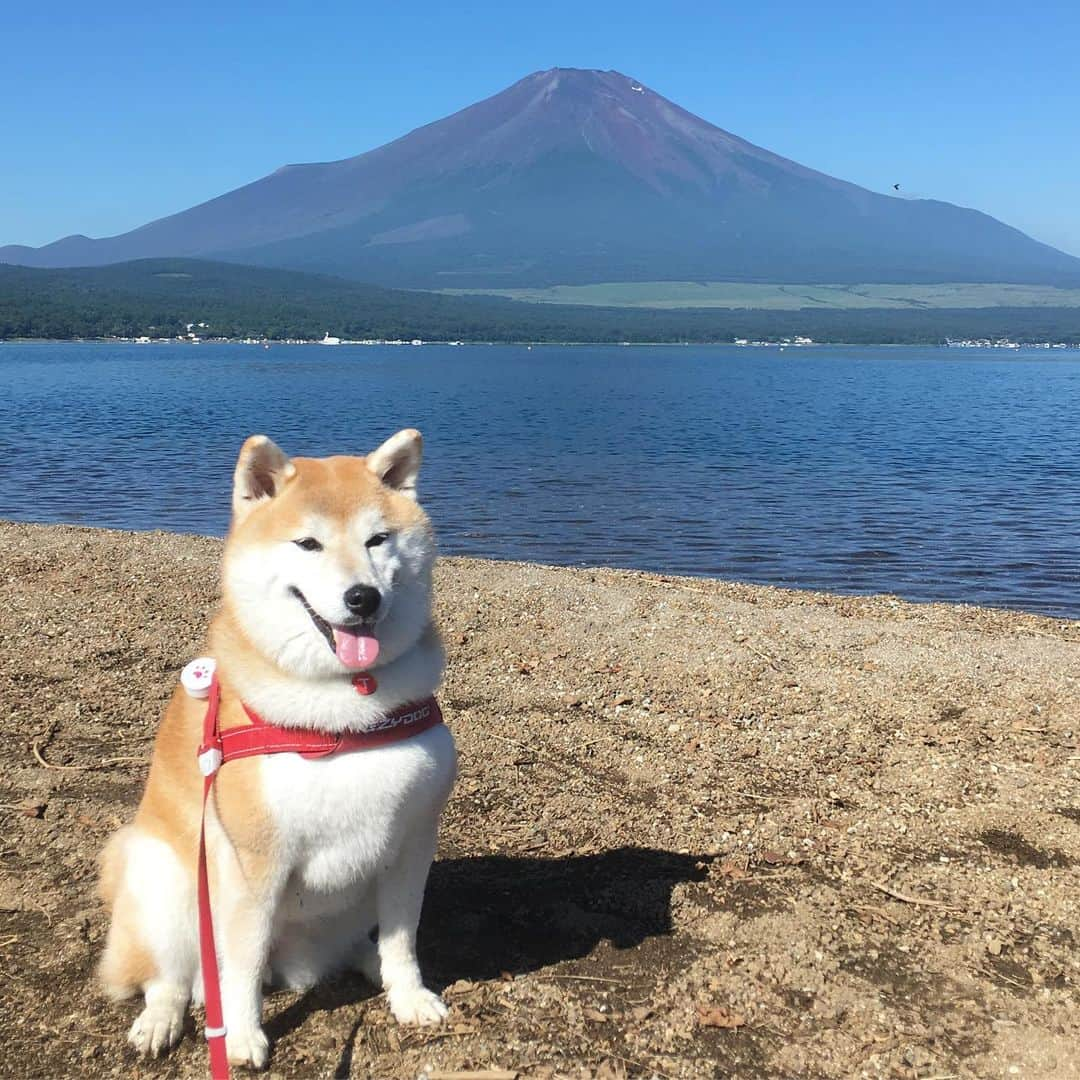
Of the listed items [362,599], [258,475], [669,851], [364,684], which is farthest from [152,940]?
[669,851]

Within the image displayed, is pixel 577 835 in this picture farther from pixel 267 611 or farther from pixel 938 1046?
pixel 267 611

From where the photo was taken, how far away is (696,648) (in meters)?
9.14

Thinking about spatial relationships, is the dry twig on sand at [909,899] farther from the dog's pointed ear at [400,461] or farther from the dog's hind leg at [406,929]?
the dog's pointed ear at [400,461]

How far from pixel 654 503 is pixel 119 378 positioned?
62.3 meters

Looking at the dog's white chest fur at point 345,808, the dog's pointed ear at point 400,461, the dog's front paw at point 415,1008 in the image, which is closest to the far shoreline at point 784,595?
the dog's front paw at point 415,1008

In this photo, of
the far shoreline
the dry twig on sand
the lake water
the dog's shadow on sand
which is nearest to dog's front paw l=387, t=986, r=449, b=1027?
the dog's shadow on sand

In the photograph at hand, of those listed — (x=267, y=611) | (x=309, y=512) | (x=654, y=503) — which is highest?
(x=309, y=512)

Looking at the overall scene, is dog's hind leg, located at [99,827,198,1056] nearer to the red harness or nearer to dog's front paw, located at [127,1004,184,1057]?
dog's front paw, located at [127,1004,184,1057]

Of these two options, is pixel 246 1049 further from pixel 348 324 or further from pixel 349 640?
pixel 348 324

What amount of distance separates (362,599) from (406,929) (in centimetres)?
136

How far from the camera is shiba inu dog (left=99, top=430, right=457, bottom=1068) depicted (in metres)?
3.62

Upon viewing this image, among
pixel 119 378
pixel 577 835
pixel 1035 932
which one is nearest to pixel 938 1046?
pixel 1035 932

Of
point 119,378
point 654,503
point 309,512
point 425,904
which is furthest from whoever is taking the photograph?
point 119,378

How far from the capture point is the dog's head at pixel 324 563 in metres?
3.55
